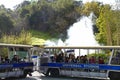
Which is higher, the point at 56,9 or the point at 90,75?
the point at 56,9

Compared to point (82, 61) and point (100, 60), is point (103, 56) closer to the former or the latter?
point (100, 60)

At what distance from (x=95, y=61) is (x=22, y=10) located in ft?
187

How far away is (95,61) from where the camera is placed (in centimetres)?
2381

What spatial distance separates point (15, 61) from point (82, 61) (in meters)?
4.49

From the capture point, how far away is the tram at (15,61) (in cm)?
2278

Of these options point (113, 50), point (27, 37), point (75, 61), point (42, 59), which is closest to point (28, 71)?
point (42, 59)

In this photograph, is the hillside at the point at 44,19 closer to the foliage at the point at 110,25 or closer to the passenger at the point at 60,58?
the foliage at the point at 110,25

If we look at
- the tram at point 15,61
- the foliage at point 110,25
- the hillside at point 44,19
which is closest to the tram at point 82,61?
the tram at point 15,61

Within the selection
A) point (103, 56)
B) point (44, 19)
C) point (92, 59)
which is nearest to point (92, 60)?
point (92, 59)

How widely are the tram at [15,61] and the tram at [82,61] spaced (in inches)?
58.4

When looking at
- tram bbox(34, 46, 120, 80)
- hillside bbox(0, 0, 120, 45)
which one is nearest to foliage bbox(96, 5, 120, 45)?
tram bbox(34, 46, 120, 80)

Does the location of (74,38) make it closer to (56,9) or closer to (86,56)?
(56,9)

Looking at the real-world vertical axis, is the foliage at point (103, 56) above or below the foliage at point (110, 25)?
below

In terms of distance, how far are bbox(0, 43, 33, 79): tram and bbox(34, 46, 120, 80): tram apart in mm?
1485
